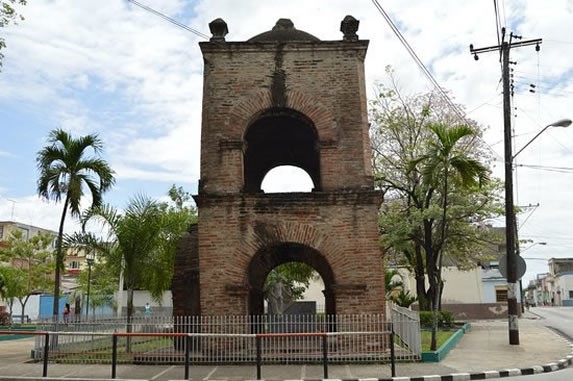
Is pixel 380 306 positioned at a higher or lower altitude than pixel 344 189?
lower

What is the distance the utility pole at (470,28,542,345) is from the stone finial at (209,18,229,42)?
8.50 m

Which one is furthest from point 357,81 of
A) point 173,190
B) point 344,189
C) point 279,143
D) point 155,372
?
point 173,190

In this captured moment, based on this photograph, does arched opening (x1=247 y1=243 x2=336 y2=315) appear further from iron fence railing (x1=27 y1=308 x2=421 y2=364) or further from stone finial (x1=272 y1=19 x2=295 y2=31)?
stone finial (x1=272 y1=19 x2=295 y2=31)

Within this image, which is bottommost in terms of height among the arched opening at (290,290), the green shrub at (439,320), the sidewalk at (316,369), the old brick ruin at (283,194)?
the sidewalk at (316,369)

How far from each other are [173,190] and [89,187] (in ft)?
64.9

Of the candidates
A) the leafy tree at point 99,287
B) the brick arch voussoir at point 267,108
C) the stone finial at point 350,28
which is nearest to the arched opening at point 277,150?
the brick arch voussoir at point 267,108

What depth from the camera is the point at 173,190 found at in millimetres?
36625

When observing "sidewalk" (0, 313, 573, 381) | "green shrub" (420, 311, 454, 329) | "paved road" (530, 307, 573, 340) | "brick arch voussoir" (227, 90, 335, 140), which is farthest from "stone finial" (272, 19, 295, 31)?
"paved road" (530, 307, 573, 340)

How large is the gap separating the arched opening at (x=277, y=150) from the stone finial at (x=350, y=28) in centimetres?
271

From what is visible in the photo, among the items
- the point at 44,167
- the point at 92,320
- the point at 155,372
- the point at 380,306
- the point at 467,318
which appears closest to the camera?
the point at 155,372

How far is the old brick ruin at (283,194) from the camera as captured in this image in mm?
12820

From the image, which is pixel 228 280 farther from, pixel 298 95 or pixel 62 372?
pixel 298 95

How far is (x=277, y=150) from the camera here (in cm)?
1730

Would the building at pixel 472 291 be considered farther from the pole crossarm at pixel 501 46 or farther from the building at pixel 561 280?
the building at pixel 561 280
